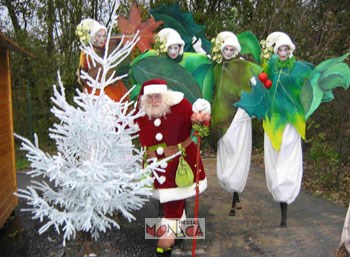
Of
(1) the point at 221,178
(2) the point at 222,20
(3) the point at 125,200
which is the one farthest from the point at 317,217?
(2) the point at 222,20

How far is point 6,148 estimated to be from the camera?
382 cm

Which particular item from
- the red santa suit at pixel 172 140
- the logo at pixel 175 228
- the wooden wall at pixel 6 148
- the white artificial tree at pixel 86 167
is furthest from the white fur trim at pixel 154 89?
the wooden wall at pixel 6 148

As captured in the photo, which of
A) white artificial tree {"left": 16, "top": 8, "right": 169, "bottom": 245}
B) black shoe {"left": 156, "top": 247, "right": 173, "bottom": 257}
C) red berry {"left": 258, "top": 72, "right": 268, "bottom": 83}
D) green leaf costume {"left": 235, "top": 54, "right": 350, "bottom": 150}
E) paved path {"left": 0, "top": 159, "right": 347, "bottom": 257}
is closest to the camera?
white artificial tree {"left": 16, "top": 8, "right": 169, "bottom": 245}

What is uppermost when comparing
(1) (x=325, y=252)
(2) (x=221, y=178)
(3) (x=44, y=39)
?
(3) (x=44, y=39)

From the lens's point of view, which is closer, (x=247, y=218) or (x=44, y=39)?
(x=247, y=218)

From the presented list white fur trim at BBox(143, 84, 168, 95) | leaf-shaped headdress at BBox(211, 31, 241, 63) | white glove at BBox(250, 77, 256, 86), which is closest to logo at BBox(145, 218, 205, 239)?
white fur trim at BBox(143, 84, 168, 95)

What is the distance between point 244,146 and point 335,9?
4736 millimetres

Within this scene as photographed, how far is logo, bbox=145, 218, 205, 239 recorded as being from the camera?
3.18 meters

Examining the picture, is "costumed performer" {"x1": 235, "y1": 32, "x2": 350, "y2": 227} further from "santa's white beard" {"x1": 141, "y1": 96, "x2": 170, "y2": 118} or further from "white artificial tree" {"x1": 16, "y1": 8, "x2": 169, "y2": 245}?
"white artificial tree" {"x1": 16, "y1": 8, "x2": 169, "y2": 245}

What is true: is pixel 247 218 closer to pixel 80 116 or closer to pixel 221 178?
pixel 221 178

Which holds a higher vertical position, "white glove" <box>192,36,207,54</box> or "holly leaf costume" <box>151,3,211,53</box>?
"holly leaf costume" <box>151,3,211,53</box>

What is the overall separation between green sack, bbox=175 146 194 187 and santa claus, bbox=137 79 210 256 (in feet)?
0.11

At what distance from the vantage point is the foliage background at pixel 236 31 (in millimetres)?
5941

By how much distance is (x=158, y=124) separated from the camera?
10.4 feet
